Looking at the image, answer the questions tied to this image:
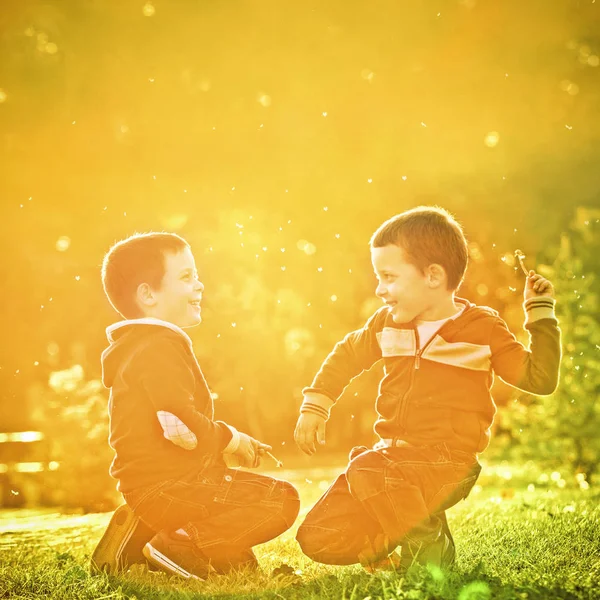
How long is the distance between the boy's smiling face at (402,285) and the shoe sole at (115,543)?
1.40 m

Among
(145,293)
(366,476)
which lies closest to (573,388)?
(366,476)

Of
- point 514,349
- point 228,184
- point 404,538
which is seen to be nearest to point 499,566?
point 404,538

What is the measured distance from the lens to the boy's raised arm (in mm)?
2818

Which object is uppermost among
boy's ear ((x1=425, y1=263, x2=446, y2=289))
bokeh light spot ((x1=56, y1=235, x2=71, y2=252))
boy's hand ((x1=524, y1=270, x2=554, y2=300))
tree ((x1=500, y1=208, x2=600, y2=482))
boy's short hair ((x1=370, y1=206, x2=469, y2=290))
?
bokeh light spot ((x1=56, y1=235, x2=71, y2=252))

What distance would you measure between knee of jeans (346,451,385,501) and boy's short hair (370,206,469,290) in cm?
79

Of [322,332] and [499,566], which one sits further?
[322,332]

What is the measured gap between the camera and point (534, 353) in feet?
9.34

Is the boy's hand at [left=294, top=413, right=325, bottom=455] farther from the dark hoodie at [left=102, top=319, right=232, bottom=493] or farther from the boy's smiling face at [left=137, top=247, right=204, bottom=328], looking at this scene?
the boy's smiling face at [left=137, top=247, right=204, bottom=328]

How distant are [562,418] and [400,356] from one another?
4406 mm

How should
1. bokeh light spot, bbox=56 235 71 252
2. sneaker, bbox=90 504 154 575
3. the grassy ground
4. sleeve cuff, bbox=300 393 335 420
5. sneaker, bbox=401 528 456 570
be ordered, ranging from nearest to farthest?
the grassy ground → sneaker, bbox=401 528 456 570 → sneaker, bbox=90 504 154 575 → sleeve cuff, bbox=300 393 335 420 → bokeh light spot, bbox=56 235 71 252

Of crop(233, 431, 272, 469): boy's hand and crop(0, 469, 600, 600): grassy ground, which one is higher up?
crop(233, 431, 272, 469): boy's hand

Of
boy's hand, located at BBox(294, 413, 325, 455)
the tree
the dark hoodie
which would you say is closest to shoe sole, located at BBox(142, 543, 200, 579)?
the dark hoodie

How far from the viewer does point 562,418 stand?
268 inches

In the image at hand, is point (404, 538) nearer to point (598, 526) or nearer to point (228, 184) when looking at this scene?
point (598, 526)
